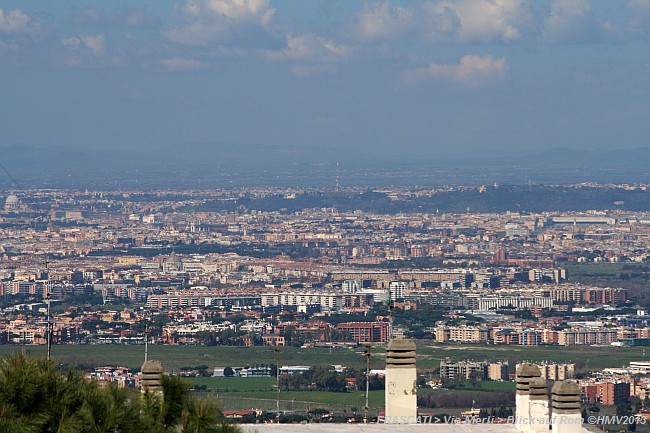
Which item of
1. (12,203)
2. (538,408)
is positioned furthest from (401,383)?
(12,203)

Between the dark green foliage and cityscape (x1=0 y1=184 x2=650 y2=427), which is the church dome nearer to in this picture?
cityscape (x1=0 y1=184 x2=650 y2=427)

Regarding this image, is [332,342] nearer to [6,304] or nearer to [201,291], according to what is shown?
[6,304]

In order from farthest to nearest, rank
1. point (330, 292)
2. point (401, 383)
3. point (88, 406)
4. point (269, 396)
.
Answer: point (330, 292) → point (269, 396) → point (401, 383) → point (88, 406)

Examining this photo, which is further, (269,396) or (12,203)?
(12,203)

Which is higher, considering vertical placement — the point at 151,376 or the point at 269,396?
the point at 151,376

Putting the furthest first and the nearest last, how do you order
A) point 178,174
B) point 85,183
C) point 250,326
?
point 178,174 < point 85,183 < point 250,326

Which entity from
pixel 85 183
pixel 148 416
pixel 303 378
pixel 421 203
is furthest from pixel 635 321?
pixel 85 183

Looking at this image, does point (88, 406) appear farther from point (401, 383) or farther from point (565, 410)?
Result: point (401, 383)
